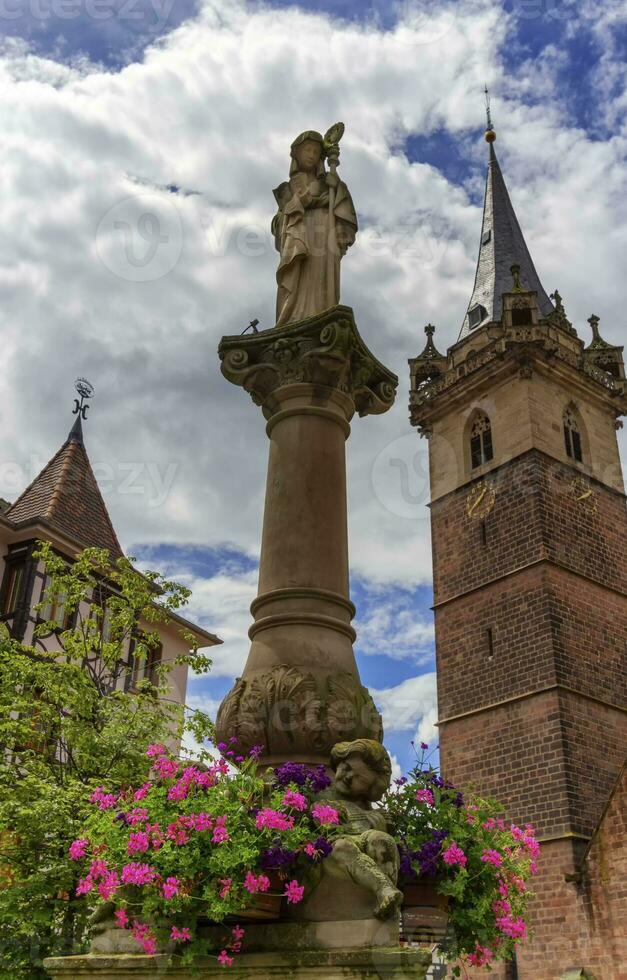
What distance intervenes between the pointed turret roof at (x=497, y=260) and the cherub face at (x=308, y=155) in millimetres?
27985

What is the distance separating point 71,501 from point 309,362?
53.6 feet

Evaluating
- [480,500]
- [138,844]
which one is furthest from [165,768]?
[480,500]

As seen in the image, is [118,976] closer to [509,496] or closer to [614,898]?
[614,898]

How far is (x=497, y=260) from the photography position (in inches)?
1496

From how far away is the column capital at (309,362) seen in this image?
A: 20.4ft

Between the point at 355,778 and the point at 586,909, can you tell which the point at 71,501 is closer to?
the point at 586,909

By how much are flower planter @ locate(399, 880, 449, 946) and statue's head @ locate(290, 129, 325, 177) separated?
5390 mm

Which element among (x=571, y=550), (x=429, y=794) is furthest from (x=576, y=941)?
(x=429, y=794)

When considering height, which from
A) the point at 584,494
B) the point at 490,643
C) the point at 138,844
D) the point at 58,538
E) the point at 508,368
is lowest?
the point at 138,844

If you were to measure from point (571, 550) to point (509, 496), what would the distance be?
2.52 m

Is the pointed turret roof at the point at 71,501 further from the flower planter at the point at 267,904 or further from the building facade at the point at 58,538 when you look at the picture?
the flower planter at the point at 267,904

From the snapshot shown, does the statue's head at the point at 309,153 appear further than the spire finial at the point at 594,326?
No

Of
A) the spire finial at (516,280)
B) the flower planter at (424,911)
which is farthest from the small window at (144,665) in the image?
the spire finial at (516,280)

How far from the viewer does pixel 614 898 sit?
20188 millimetres
